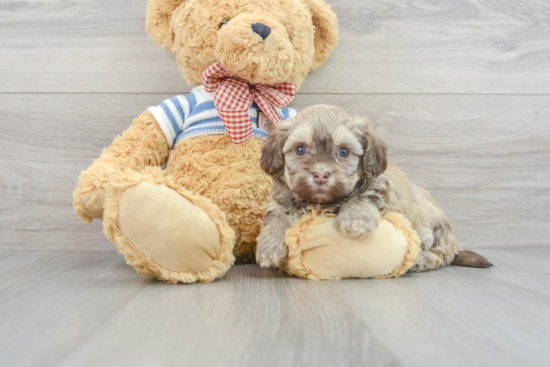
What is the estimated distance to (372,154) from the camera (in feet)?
3.91

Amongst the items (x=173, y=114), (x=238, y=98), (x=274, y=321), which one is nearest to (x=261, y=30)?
(x=238, y=98)

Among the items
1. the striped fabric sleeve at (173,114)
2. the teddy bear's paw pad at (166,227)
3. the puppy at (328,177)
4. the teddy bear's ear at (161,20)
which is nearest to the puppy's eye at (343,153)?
the puppy at (328,177)

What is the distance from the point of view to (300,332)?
770mm

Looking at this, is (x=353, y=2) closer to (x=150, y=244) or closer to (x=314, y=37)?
(x=314, y=37)

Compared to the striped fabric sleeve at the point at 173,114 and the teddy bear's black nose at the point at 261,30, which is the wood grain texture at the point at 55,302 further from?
the teddy bear's black nose at the point at 261,30

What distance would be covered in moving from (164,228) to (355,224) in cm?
51

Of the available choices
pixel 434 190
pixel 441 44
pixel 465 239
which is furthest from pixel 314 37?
pixel 465 239

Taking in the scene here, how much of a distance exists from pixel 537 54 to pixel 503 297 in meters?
1.38

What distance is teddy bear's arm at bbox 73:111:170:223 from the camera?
1289 millimetres

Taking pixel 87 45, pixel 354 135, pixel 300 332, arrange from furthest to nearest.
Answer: pixel 87 45
pixel 354 135
pixel 300 332

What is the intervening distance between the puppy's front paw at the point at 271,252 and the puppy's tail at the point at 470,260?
27.8 inches

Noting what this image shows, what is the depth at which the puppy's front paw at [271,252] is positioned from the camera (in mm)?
1194

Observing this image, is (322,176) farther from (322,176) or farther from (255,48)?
(255,48)

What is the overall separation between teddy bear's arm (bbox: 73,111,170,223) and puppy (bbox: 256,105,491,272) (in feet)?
1.53
